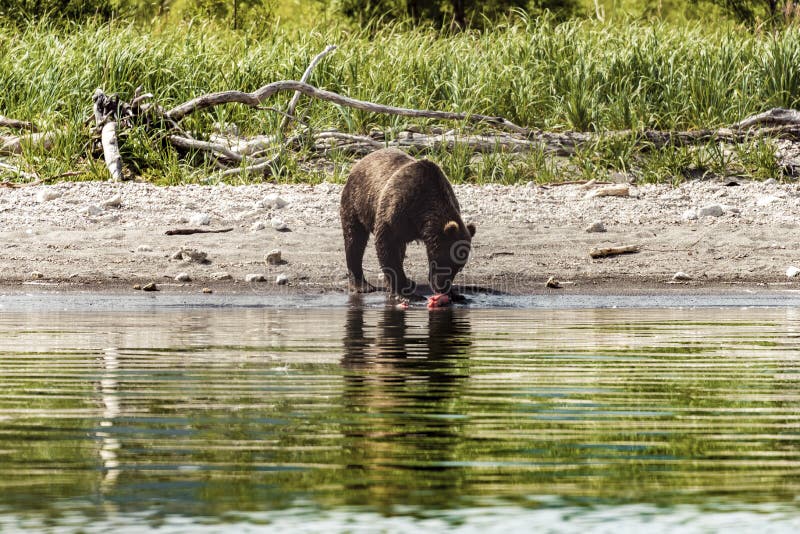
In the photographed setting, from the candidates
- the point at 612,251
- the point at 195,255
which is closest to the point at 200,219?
the point at 195,255

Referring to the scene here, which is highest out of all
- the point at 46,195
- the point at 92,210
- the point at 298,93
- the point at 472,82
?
the point at 472,82

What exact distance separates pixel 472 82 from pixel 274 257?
5869mm

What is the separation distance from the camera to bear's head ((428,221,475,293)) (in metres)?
9.72

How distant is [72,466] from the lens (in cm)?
382

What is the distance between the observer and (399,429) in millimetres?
4480

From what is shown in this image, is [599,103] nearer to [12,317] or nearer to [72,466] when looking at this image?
[12,317]

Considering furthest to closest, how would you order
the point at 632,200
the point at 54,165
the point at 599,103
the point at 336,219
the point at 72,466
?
the point at 599,103
the point at 54,165
the point at 632,200
the point at 336,219
the point at 72,466

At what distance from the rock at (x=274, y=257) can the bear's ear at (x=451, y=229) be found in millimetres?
2248

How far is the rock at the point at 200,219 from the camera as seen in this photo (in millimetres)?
12555

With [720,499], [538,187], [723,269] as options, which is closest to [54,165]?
[538,187]

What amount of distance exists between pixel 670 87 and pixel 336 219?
5.44 metres

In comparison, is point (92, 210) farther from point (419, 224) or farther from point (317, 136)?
point (419, 224)

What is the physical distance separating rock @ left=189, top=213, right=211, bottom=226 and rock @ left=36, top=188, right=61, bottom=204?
5.68 ft

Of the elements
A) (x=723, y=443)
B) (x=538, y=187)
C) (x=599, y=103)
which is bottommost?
(x=723, y=443)
